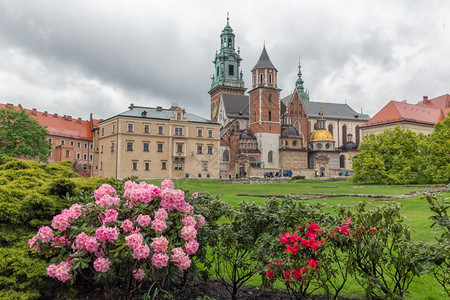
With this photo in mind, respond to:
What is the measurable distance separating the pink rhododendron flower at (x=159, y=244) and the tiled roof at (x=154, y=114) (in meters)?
49.1

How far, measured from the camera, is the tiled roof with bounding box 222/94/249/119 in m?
69.9

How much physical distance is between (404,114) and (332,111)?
17811 mm

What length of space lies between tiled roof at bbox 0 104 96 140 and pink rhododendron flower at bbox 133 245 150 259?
64.3m

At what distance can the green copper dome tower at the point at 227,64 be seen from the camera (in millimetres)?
83250

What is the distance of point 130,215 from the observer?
4203mm

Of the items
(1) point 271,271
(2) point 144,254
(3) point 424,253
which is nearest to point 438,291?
(3) point 424,253

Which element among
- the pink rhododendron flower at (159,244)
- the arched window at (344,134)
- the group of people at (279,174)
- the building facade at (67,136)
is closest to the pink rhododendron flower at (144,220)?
the pink rhododendron flower at (159,244)

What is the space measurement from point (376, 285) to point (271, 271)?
1135 mm

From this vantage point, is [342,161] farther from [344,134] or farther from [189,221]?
[189,221]

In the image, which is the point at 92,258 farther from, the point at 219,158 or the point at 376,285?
the point at 219,158

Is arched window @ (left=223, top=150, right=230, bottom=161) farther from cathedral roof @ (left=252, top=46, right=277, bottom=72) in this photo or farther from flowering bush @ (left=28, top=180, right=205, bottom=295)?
flowering bush @ (left=28, top=180, right=205, bottom=295)

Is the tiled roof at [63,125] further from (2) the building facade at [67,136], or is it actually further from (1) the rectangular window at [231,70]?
(1) the rectangular window at [231,70]

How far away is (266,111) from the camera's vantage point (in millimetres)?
62062

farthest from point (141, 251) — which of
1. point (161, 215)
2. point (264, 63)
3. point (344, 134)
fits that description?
point (344, 134)
